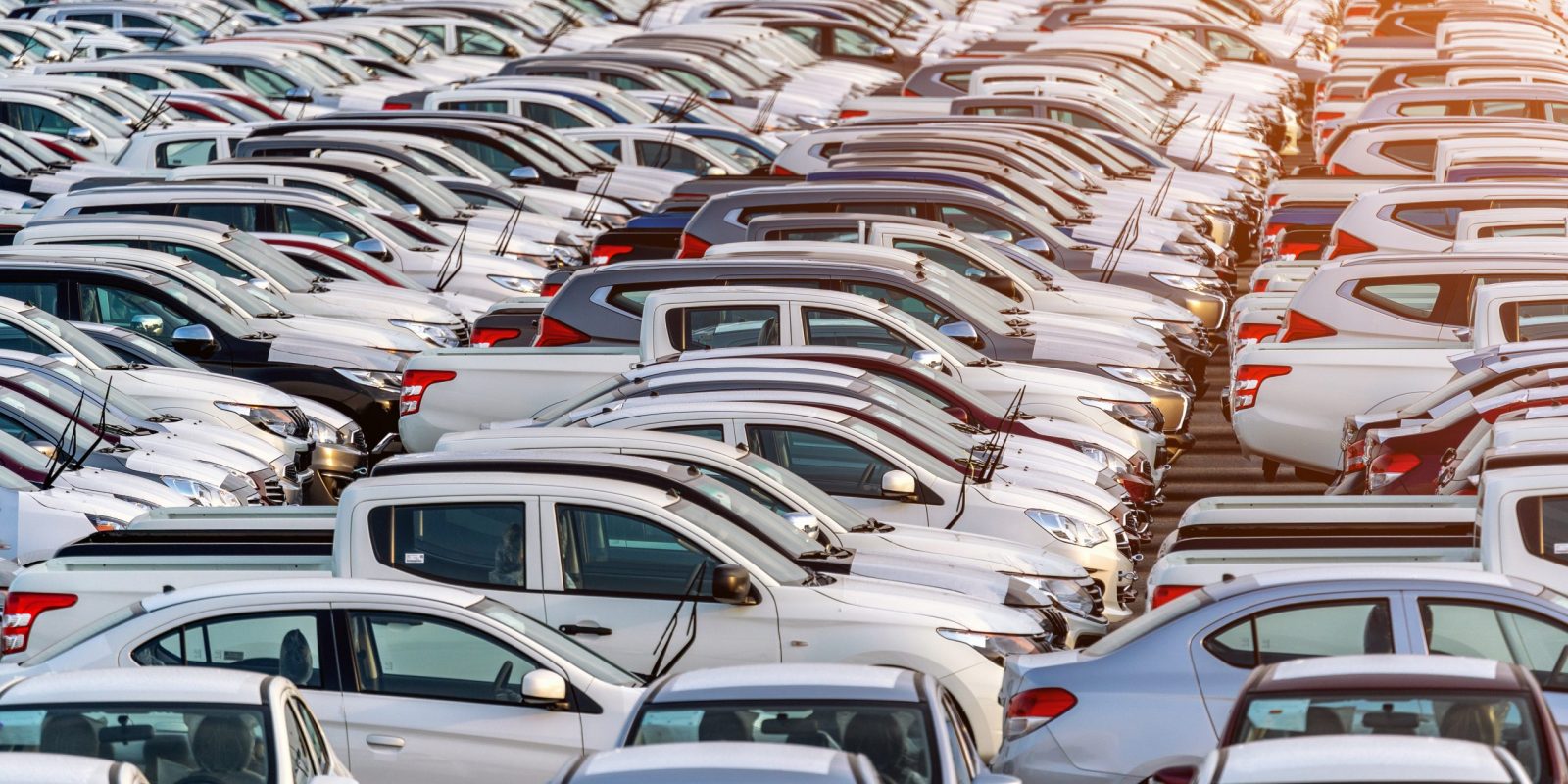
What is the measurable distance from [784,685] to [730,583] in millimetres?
2269

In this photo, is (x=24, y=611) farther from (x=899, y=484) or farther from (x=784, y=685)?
(x=899, y=484)

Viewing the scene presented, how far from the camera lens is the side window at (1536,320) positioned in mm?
14695

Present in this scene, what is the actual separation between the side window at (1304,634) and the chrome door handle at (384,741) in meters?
2.95

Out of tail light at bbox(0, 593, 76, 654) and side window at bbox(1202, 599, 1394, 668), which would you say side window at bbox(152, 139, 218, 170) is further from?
side window at bbox(1202, 599, 1394, 668)

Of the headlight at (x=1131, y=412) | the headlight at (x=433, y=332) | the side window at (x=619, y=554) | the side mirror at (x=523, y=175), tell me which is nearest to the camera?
the side window at (x=619, y=554)

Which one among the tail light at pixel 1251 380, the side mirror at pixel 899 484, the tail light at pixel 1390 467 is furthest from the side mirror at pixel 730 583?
the tail light at pixel 1251 380

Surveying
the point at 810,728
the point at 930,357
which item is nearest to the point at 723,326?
the point at 930,357

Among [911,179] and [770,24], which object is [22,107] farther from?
[770,24]

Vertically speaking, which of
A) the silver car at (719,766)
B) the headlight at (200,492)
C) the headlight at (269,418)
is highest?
the silver car at (719,766)

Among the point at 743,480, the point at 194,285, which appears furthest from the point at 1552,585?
the point at 194,285

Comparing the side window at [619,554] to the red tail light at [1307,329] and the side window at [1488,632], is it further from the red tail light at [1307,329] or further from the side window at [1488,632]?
the red tail light at [1307,329]

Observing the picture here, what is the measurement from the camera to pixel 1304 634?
8766mm

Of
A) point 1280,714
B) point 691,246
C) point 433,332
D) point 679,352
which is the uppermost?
point 1280,714

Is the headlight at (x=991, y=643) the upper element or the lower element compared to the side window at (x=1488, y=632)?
lower
